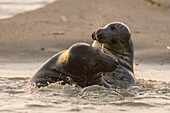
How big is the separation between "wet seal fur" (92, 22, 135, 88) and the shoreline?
→ 8.15 feet

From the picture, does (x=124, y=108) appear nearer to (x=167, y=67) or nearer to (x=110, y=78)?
(x=110, y=78)

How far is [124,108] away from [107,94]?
1.66 ft

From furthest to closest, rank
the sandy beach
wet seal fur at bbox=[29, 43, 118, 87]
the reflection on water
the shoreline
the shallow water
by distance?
the reflection on water → the shoreline → wet seal fur at bbox=[29, 43, 118, 87] → the sandy beach → the shallow water

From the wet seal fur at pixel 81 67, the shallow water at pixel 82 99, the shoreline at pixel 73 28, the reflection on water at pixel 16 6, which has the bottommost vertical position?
the shallow water at pixel 82 99

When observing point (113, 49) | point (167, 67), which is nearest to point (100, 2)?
point (167, 67)

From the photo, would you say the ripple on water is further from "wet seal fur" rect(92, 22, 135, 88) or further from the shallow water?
"wet seal fur" rect(92, 22, 135, 88)

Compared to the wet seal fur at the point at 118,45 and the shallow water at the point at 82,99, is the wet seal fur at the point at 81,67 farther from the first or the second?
the wet seal fur at the point at 118,45

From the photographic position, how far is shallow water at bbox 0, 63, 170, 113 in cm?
830

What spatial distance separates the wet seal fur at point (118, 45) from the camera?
955 cm

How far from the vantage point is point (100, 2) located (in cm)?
1931

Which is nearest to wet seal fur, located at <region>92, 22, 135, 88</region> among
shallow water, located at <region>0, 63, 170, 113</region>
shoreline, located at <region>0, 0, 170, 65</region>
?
shallow water, located at <region>0, 63, 170, 113</region>

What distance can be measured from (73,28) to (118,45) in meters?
5.47

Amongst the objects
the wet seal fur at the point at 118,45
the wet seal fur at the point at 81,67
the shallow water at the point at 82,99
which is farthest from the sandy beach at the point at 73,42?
the wet seal fur at the point at 118,45

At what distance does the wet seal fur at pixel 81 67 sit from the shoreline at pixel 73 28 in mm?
3510
